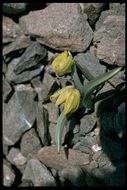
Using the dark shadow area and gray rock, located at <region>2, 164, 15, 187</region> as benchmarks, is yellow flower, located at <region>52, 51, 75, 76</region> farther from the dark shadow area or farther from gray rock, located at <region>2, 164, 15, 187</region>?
gray rock, located at <region>2, 164, 15, 187</region>

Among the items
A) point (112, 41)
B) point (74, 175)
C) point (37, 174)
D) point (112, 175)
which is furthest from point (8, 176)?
point (112, 41)

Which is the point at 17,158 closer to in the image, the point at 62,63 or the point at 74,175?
the point at 74,175

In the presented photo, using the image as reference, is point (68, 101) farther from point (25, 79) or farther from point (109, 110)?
point (25, 79)

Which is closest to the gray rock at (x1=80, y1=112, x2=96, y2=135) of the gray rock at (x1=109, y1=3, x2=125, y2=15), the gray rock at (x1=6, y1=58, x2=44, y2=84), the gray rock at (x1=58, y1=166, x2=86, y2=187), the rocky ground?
the rocky ground

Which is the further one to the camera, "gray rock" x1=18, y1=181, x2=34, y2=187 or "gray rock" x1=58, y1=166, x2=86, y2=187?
"gray rock" x1=18, y1=181, x2=34, y2=187

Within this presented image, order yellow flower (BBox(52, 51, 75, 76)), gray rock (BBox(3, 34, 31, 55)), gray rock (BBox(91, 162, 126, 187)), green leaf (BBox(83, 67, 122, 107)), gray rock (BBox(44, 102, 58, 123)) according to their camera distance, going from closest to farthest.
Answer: green leaf (BBox(83, 67, 122, 107)) → yellow flower (BBox(52, 51, 75, 76)) → gray rock (BBox(91, 162, 126, 187)) → gray rock (BBox(44, 102, 58, 123)) → gray rock (BBox(3, 34, 31, 55))
